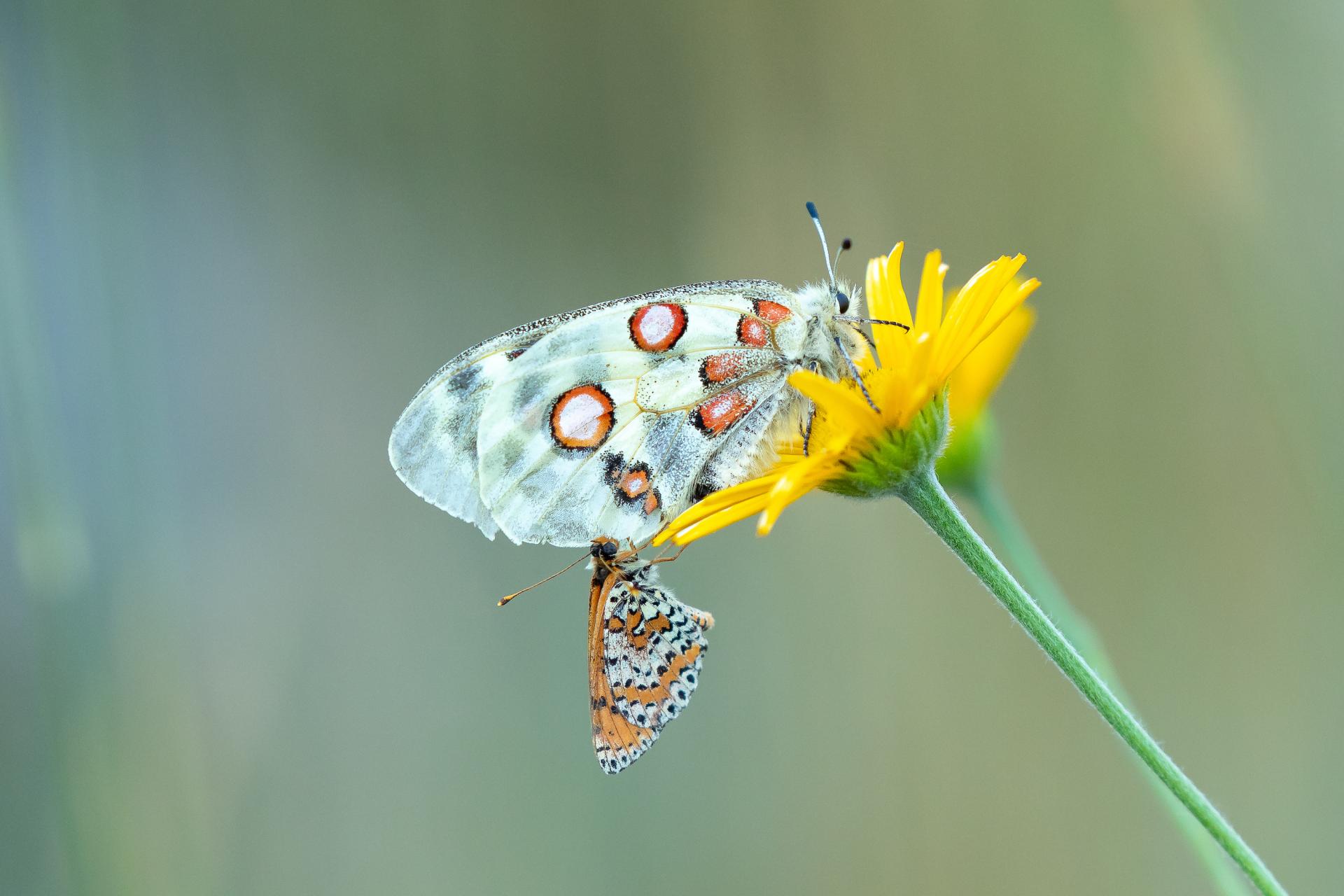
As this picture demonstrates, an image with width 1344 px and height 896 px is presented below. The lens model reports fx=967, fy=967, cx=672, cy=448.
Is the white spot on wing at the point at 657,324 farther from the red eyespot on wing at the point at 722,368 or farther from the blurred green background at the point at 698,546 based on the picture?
the blurred green background at the point at 698,546

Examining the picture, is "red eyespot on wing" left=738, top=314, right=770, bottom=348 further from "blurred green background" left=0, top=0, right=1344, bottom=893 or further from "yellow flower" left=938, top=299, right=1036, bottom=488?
"blurred green background" left=0, top=0, right=1344, bottom=893

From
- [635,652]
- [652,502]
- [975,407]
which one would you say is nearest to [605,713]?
[635,652]

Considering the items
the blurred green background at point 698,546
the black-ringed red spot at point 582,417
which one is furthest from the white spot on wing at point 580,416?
the blurred green background at point 698,546

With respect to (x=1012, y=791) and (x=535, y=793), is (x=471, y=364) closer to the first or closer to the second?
(x=535, y=793)

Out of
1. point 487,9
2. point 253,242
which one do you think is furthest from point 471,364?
point 487,9

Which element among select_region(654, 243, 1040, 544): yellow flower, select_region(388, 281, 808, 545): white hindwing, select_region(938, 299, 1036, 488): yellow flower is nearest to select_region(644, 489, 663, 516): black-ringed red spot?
select_region(388, 281, 808, 545): white hindwing

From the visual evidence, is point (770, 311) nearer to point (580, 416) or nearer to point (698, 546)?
point (580, 416)
